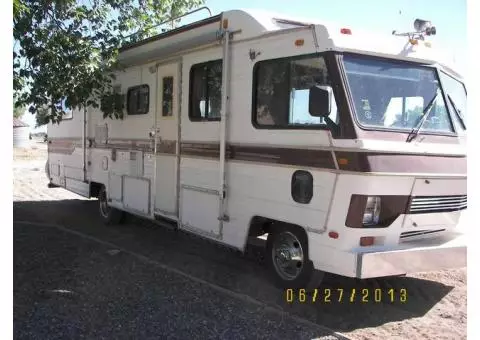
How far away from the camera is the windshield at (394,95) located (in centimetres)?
453

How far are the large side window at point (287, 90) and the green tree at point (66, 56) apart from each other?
10.5 feet

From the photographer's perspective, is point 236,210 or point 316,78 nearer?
point 316,78

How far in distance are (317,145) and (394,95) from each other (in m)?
0.89

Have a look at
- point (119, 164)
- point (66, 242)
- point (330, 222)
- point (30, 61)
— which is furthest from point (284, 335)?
point (30, 61)

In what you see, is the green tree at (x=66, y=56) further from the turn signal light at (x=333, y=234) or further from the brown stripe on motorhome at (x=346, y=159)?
the turn signal light at (x=333, y=234)

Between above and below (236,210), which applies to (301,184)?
above

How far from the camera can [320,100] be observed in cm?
439

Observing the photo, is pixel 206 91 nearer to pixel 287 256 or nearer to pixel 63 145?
pixel 287 256

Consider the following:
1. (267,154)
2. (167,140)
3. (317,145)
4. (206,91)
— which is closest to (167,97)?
(167,140)

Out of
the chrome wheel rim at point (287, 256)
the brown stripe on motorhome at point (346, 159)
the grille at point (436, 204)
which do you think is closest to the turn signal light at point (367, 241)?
the grille at point (436, 204)

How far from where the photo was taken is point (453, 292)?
17.4ft

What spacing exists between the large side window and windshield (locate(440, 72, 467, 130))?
4.63 ft

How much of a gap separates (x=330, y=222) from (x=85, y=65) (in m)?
4.61

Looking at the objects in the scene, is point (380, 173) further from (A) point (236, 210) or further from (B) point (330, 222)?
(A) point (236, 210)
